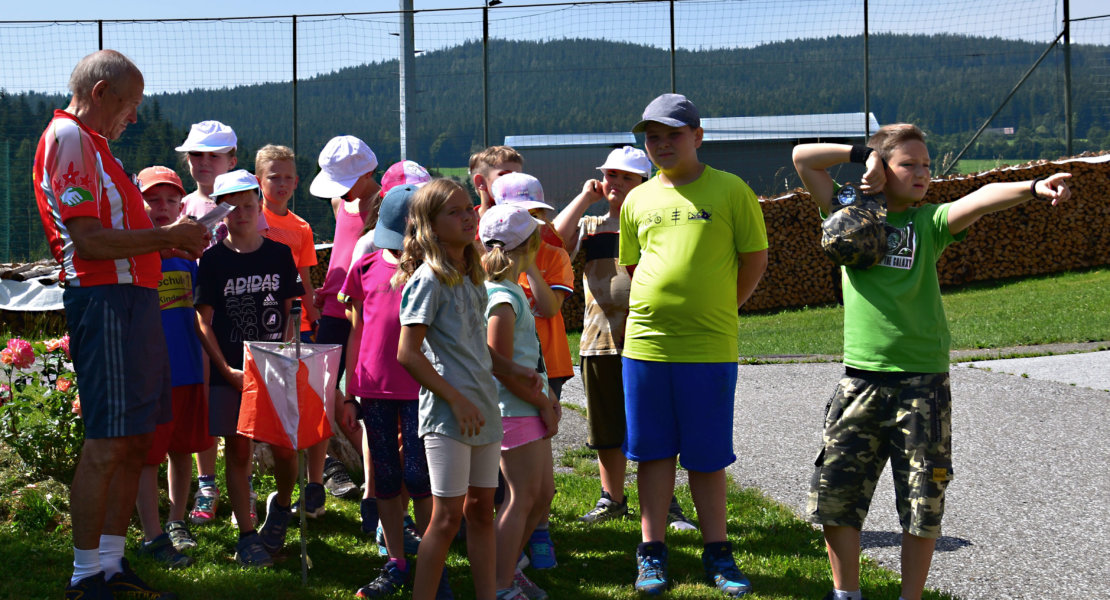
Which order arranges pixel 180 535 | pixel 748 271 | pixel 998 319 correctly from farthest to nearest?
pixel 998 319 → pixel 180 535 → pixel 748 271

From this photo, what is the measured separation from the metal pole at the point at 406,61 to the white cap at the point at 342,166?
7.92m

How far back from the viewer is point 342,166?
15.8ft

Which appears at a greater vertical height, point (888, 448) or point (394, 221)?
point (394, 221)

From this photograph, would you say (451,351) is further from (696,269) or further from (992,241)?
(992,241)

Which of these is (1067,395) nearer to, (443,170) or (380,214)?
(380,214)

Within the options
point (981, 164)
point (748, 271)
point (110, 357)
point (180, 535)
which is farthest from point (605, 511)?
point (981, 164)

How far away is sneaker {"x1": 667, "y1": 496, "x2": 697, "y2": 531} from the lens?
4.87 metres

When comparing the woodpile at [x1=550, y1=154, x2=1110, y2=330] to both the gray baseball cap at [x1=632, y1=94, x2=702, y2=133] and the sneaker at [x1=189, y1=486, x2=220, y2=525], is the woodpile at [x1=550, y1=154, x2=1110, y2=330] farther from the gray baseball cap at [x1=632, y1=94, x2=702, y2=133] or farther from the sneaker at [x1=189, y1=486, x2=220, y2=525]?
the sneaker at [x1=189, y1=486, x2=220, y2=525]

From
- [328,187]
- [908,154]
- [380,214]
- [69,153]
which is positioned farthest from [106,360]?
[908,154]

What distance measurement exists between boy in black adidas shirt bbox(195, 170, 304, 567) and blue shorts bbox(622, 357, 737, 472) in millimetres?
1495

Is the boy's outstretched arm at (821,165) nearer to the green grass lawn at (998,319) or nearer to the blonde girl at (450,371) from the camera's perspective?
the blonde girl at (450,371)

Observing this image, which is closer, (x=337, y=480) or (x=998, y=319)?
(x=337, y=480)

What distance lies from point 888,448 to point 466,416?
4.99 ft

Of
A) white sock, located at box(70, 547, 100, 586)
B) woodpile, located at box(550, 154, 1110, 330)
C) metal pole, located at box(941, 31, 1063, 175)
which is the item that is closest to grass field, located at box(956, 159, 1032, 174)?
metal pole, located at box(941, 31, 1063, 175)
